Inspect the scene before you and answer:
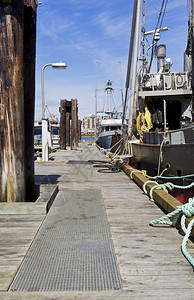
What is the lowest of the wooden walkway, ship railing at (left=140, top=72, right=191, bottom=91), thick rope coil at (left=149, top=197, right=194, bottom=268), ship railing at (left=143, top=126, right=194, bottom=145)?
the wooden walkway

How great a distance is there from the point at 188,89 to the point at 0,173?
10.8m

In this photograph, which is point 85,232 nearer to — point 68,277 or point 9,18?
point 68,277

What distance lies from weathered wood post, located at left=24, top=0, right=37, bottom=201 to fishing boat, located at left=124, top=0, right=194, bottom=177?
4.32 metres

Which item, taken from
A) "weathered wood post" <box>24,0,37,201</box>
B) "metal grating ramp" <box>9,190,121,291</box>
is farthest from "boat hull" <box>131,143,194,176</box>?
"weathered wood post" <box>24,0,37,201</box>

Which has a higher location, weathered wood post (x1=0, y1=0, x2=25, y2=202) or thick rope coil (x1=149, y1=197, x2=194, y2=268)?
weathered wood post (x1=0, y1=0, x2=25, y2=202)

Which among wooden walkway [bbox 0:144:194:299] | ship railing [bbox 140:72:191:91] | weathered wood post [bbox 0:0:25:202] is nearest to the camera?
wooden walkway [bbox 0:144:194:299]

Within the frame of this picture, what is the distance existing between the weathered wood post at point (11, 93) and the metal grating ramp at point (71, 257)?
33.6 inches

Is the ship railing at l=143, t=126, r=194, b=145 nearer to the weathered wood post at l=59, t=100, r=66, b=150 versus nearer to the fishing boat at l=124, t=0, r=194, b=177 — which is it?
the fishing boat at l=124, t=0, r=194, b=177

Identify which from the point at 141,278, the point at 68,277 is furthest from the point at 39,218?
the point at 141,278

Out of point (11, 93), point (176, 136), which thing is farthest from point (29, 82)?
point (176, 136)

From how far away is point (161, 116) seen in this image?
42.8ft

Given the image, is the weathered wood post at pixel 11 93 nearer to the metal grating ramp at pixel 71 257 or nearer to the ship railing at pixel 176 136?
the metal grating ramp at pixel 71 257

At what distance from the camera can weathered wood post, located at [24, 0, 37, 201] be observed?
439 centimetres

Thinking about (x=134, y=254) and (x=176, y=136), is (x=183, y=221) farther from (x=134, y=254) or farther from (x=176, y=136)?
(x=176, y=136)
